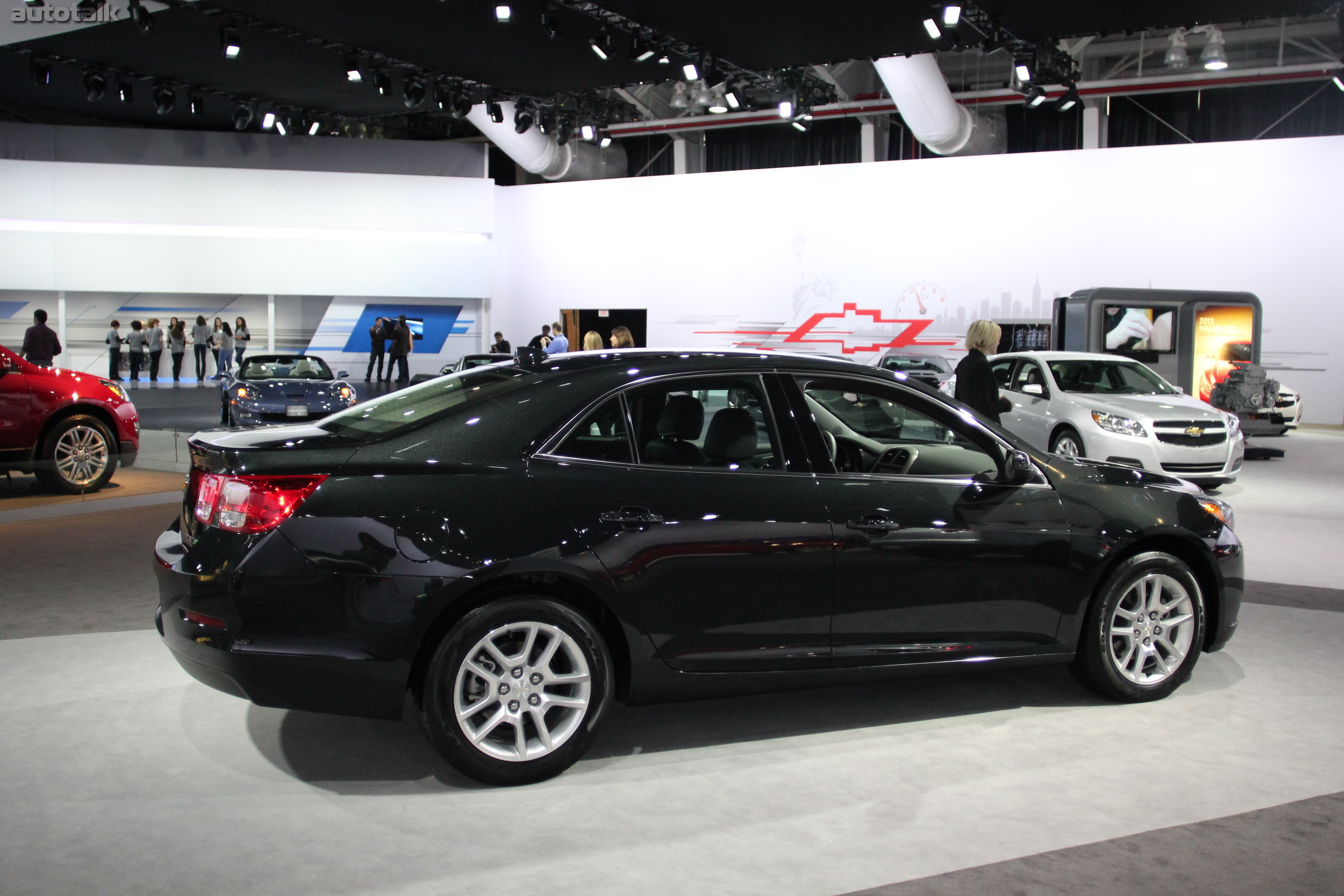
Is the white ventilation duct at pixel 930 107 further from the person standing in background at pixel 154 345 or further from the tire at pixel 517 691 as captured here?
the person standing in background at pixel 154 345

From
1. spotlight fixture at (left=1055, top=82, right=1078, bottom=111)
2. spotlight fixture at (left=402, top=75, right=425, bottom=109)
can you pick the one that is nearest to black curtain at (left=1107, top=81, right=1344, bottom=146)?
spotlight fixture at (left=1055, top=82, right=1078, bottom=111)

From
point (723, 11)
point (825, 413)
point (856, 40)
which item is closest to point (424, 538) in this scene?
point (825, 413)

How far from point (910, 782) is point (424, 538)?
1684 millimetres

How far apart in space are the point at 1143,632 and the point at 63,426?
8.57 m

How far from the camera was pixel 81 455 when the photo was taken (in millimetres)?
9336

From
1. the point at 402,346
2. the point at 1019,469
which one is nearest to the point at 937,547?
the point at 1019,469

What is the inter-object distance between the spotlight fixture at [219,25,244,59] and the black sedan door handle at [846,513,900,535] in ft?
48.8

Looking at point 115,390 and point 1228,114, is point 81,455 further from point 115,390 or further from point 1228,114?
point 1228,114

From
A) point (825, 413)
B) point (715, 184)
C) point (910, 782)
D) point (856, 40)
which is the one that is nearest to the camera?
point (910, 782)

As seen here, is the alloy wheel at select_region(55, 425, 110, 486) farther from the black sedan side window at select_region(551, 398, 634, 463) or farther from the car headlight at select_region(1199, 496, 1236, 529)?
the car headlight at select_region(1199, 496, 1236, 529)

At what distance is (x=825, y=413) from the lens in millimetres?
5016

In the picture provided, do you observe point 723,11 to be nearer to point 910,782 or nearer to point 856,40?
point 856,40

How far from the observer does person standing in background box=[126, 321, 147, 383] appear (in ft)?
77.6

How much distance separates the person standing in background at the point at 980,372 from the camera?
7.38m
